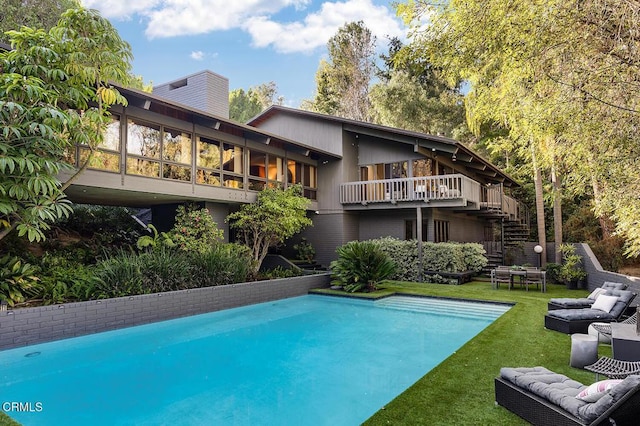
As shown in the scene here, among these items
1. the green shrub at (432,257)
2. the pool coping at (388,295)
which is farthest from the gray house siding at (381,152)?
the pool coping at (388,295)

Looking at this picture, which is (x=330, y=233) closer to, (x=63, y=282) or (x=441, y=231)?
(x=441, y=231)

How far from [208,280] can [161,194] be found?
9.36 ft

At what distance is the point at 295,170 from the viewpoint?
17125 mm

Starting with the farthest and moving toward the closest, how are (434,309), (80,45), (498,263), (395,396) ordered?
(498,263) → (434,309) → (80,45) → (395,396)

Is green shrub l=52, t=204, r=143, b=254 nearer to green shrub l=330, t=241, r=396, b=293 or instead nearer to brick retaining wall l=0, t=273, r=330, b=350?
brick retaining wall l=0, t=273, r=330, b=350

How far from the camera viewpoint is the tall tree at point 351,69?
30.3 meters

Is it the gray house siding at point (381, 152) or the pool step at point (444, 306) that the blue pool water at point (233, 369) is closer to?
the pool step at point (444, 306)

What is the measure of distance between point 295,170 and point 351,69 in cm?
1671

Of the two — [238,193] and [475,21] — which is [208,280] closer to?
[238,193]

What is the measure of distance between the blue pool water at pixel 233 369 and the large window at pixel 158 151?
433 cm

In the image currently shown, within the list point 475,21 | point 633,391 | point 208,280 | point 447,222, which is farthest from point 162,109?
point 447,222

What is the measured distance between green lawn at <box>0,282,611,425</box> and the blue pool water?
0.38 metres

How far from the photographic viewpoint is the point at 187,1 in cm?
2631

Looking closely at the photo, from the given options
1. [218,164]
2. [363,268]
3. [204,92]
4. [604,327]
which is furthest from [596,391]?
[204,92]
